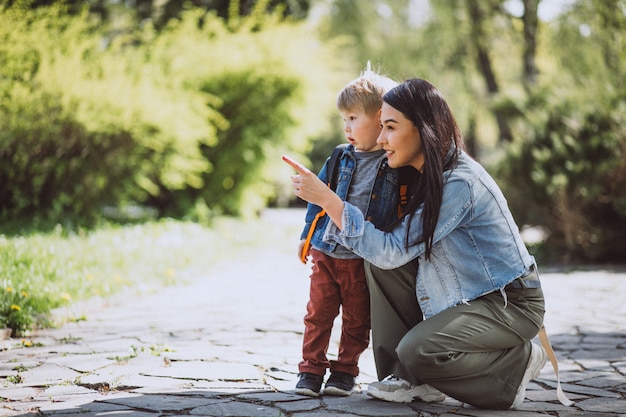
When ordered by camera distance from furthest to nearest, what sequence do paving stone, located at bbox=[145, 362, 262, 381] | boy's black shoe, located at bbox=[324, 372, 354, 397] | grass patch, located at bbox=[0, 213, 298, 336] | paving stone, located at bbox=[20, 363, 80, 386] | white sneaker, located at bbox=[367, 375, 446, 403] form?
grass patch, located at bbox=[0, 213, 298, 336] < paving stone, located at bbox=[145, 362, 262, 381] < paving stone, located at bbox=[20, 363, 80, 386] < boy's black shoe, located at bbox=[324, 372, 354, 397] < white sneaker, located at bbox=[367, 375, 446, 403]

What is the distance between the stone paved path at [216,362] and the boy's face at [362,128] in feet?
3.83

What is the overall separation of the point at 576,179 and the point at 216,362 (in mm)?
6712

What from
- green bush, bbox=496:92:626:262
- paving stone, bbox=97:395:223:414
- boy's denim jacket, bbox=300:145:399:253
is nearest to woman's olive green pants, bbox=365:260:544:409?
boy's denim jacket, bbox=300:145:399:253

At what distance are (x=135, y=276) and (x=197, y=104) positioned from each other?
434 centimetres

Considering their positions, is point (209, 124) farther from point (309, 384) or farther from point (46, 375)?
point (309, 384)

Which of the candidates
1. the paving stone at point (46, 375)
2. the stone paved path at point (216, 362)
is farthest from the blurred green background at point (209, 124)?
the paving stone at point (46, 375)

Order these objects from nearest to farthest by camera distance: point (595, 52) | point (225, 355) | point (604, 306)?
point (225, 355), point (604, 306), point (595, 52)

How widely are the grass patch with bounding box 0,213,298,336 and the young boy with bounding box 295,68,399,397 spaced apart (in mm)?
2182

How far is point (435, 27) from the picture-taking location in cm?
2050

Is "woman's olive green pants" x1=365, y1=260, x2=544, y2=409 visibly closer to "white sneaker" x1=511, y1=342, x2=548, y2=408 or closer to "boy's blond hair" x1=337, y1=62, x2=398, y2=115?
"white sneaker" x1=511, y1=342, x2=548, y2=408

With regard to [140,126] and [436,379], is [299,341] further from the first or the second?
[140,126]

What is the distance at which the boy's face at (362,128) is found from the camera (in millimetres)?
3488

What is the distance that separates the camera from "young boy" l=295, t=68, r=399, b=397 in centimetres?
345

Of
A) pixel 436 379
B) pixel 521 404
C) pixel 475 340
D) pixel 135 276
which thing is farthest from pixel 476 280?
pixel 135 276
